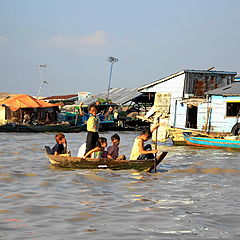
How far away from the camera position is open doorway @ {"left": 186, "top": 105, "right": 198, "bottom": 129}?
22.7m

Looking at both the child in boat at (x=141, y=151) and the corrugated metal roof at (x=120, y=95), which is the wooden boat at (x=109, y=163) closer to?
the child in boat at (x=141, y=151)

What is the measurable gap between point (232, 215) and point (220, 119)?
1421cm

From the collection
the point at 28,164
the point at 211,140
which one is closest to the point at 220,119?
the point at 211,140

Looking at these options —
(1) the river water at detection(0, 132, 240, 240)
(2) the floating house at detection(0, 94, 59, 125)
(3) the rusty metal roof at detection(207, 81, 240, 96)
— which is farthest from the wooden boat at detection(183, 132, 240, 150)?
(2) the floating house at detection(0, 94, 59, 125)

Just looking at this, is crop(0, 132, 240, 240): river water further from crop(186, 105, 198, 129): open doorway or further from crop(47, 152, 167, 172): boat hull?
crop(186, 105, 198, 129): open doorway

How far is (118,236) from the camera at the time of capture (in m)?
4.96

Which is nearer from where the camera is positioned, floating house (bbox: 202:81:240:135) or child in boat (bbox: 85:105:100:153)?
child in boat (bbox: 85:105:100:153)

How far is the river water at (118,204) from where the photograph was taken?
17.0 feet

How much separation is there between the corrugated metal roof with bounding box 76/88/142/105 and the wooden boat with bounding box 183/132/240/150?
1381 cm

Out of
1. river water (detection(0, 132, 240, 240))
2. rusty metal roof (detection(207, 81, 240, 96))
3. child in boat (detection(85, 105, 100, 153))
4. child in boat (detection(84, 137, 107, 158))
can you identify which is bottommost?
river water (detection(0, 132, 240, 240))

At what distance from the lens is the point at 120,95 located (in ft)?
121

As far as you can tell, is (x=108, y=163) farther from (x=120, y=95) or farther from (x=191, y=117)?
(x=120, y=95)

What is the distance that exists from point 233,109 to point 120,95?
17.7 meters

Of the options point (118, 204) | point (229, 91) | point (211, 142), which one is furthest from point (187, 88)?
point (118, 204)
